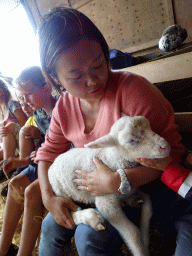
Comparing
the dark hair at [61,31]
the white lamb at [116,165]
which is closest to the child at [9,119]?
the white lamb at [116,165]

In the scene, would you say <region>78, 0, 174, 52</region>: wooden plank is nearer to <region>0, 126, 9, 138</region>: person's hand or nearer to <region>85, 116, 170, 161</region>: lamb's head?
<region>0, 126, 9, 138</region>: person's hand

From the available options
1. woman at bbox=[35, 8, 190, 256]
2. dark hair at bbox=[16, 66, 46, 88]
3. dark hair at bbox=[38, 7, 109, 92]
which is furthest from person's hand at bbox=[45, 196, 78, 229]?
dark hair at bbox=[16, 66, 46, 88]

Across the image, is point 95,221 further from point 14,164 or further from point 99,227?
point 14,164

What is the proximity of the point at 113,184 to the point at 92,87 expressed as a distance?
0.43 metres

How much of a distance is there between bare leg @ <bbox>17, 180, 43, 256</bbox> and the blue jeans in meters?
0.26

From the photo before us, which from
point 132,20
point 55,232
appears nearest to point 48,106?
point 55,232

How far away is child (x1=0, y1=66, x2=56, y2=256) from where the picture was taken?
3.54 ft

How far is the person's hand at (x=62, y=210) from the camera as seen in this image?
2.64 feet

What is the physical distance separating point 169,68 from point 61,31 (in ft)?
2.32

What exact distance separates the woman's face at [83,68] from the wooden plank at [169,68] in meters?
0.54

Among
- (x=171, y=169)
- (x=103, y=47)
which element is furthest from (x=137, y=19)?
(x=171, y=169)

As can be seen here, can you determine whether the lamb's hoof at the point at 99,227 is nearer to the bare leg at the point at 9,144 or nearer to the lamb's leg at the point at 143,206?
the lamb's leg at the point at 143,206

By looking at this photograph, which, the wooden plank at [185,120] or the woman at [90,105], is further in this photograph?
the wooden plank at [185,120]

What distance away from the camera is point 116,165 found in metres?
0.77
